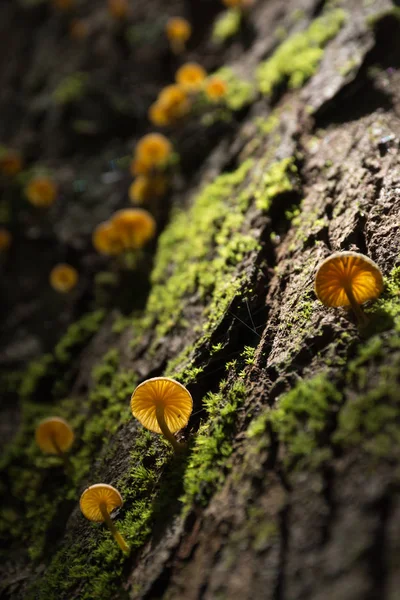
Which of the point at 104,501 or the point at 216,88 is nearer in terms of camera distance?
the point at 104,501

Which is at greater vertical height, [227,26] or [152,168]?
[227,26]

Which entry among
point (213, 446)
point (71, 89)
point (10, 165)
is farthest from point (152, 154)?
point (213, 446)

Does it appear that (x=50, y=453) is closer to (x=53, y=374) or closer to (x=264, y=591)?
(x=53, y=374)

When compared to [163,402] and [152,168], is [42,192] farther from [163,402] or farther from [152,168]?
[163,402]

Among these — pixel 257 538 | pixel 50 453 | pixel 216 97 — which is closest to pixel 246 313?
pixel 257 538

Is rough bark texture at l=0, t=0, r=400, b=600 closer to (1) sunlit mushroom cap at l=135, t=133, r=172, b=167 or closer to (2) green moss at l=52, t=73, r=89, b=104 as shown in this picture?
(1) sunlit mushroom cap at l=135, t=133, r=172, b=167

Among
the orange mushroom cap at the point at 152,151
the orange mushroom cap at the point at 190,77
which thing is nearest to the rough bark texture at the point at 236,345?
the orange mushroom cap at the point at 152,151

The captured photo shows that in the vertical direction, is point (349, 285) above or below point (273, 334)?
below
